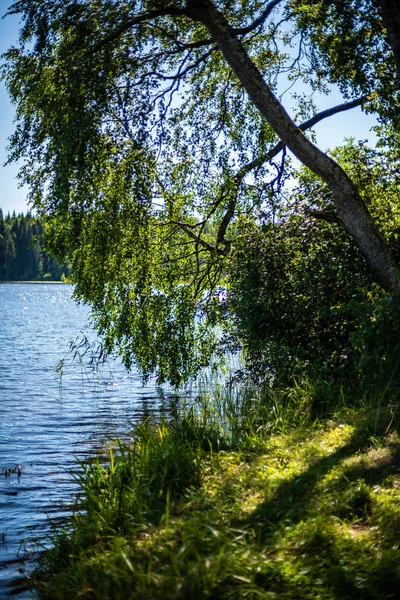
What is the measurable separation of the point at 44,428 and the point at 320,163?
7.14 metres

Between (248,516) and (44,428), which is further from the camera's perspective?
(44,428)

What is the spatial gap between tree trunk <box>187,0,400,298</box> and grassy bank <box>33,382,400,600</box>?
200 centimetres

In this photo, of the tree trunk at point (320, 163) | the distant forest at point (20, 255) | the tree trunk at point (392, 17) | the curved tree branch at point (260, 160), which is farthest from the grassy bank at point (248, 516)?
the distant forest at point (20, 255)

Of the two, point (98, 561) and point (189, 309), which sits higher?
point (189, 309)

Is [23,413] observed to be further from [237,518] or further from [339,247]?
[237,518]

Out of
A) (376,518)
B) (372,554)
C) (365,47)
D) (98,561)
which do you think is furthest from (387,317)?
(365,47)

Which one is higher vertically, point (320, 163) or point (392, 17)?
point (392, 17)

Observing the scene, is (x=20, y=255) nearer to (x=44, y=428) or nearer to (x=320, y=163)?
(x=44, y=428)

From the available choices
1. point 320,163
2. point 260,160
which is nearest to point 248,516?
point 320,163

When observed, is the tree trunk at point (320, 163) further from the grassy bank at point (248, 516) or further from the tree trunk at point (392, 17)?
the grassy bank at point (248, 516)

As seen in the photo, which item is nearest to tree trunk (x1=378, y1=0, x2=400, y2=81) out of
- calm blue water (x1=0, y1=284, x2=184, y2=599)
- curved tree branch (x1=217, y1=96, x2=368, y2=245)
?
curved tree branch (x1=217, y1=96, x2=368, y2=245)

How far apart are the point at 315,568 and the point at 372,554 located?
41cm

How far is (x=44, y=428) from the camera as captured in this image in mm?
11695

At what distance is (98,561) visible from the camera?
4.10m
